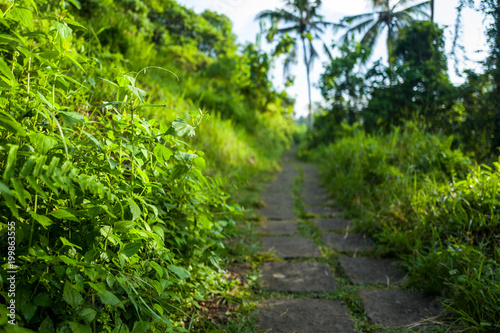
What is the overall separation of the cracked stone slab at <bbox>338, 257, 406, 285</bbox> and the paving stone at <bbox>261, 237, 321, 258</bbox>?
25cm

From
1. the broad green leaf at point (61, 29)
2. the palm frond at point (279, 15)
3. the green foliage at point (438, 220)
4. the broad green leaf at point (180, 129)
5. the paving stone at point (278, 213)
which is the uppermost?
the palm frond at point (279, 15)

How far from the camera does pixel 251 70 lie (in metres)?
8.12

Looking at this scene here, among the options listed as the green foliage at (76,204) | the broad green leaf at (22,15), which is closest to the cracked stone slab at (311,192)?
the green foliage at (76,204)

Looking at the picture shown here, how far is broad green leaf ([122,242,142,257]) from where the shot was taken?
921 millimetres

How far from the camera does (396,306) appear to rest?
1.59 metres

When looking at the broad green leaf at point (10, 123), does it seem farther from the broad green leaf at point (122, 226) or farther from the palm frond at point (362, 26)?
the palm frond at point (362, 26)

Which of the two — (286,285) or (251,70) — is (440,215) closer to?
(286,285)

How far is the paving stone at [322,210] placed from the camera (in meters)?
3.40

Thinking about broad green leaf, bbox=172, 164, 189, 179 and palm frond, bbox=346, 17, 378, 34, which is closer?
broad green leaf, bbox=172, 164, 189, 179

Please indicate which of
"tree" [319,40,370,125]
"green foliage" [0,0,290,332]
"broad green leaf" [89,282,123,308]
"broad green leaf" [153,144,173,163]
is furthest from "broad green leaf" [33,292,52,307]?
"tree" [319,40,370,125]

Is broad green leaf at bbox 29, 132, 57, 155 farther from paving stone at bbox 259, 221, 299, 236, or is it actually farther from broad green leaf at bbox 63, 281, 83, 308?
paving stone at bbox 259, 221, 299, 236

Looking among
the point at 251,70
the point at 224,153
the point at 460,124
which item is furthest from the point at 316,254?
the point at 251,70

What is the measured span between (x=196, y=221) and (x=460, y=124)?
3.80 meters

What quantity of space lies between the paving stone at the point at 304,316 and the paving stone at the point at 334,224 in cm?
126
